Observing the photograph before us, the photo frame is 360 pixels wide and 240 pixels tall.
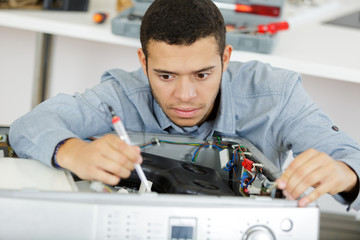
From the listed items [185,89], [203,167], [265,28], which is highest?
[265,28]

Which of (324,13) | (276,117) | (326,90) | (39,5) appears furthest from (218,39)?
(324,13)

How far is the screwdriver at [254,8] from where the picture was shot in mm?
1886

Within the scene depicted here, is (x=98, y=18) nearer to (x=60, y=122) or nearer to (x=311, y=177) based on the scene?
(x=60, y=122)

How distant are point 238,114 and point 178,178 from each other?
15.3 inches

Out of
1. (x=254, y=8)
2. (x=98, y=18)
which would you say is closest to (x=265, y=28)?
(x=254, y=8)

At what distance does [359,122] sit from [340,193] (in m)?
1.01

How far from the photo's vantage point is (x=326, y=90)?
1986 millimetres

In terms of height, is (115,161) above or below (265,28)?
below

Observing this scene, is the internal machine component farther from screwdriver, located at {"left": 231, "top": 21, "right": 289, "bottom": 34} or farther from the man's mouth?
screwdriver, located at {"left": 231, "top": 21, "right": 289, "bottom": 34}

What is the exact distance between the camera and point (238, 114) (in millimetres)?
1270

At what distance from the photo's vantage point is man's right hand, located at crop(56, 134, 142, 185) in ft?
2.83

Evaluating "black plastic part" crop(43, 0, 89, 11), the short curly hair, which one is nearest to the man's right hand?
the short curly hair

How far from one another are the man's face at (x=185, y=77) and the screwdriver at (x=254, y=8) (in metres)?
0.76


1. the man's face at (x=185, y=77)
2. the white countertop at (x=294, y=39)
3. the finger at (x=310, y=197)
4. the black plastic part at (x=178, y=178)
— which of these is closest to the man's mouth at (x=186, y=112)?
the man's face at (x=185, y=77)
